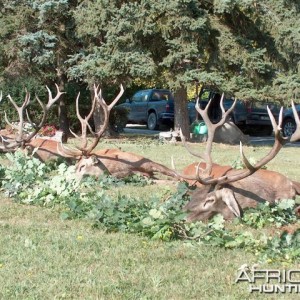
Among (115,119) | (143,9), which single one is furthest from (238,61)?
(115,119)

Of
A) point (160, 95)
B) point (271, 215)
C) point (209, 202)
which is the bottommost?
point (160, 95)

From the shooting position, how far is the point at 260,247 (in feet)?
20.9

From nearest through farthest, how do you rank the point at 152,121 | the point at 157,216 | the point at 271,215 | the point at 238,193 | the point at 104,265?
the point at 104,265 → the point at 157,216 → the point at 271,215 → the point at 238,193 → the point at 152,121

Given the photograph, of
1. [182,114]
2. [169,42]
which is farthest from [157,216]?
[182,114]

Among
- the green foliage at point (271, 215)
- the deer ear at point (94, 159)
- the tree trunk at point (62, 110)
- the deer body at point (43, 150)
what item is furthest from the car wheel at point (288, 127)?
the green foliage at point (271, 215)

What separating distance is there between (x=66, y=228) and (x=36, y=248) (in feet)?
3.32

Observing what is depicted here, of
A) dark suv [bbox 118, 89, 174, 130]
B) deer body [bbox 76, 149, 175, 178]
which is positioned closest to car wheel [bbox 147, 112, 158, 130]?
dark suv [bbox 118, 89, 174, 130]

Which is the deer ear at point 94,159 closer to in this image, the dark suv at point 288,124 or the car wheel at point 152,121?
the dark suv at point 288,124

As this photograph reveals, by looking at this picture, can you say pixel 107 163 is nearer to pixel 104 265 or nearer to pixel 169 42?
pixel 104 265

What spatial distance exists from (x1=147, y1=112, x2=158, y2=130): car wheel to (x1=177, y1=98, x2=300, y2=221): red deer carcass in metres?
20.6

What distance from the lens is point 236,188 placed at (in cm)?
809

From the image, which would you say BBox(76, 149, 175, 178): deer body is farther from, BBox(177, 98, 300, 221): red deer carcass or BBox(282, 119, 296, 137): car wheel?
BBox(282, 119, 296, 137): car wheel

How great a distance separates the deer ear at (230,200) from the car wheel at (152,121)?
851 inches

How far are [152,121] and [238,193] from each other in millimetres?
21671
